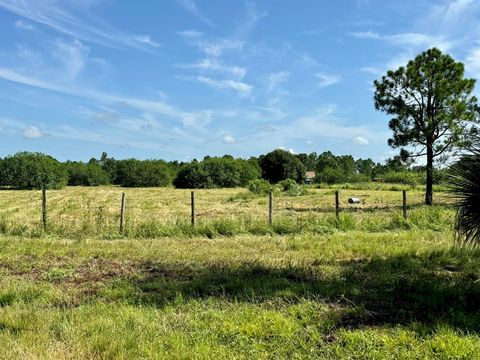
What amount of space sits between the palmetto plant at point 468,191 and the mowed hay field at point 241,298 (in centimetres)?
76

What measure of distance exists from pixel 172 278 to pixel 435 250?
6.13m

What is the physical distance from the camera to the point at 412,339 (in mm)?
4727

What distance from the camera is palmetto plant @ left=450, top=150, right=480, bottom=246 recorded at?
6070 mm

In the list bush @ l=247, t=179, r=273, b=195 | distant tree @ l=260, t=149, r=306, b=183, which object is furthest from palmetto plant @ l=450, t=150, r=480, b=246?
distant tree @ l=260, t=149, r=306, b=183

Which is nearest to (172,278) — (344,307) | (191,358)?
(344,307)

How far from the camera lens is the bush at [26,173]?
259 ft

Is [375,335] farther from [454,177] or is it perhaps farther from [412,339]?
[454,177]

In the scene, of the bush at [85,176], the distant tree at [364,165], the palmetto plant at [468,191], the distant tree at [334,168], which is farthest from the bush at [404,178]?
the bush at [85,176]

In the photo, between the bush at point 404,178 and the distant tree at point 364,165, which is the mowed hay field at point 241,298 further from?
the distant tree at point 364,165

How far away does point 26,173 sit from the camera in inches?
3098

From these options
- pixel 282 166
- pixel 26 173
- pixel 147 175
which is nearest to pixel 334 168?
pixel 282 166

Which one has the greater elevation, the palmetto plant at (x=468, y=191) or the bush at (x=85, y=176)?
the bush at (x=85, y=176)

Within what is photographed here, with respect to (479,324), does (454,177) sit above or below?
above

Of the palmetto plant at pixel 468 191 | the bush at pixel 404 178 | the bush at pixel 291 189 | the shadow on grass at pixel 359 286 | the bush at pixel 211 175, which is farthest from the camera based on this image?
the bush at pixel 211 175
